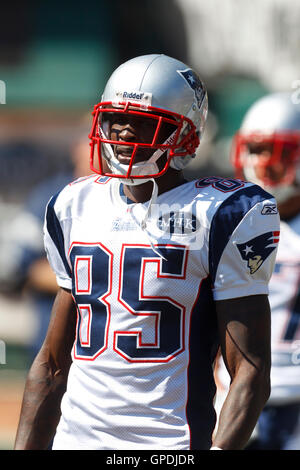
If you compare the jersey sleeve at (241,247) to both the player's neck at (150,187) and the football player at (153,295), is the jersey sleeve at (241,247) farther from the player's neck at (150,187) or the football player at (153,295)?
the player's neck at (150,187)

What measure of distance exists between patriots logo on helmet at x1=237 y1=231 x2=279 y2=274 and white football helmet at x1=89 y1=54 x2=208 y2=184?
0.97ft

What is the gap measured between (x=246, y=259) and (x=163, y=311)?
9.7 inches

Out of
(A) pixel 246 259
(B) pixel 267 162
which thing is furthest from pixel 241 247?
(B) pixel 267 162

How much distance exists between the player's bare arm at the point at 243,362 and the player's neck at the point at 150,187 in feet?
1.25


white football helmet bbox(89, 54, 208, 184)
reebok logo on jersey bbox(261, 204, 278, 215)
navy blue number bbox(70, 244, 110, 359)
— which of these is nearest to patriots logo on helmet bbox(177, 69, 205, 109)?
white football helmet bbox(89, 54, 208, 184)

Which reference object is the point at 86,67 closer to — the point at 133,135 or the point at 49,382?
the point at 133,135

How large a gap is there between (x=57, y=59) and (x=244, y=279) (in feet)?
16.3

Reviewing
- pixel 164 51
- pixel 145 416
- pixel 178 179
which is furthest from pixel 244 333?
pixel 164 51

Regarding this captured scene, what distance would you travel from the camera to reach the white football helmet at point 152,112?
2.34 meters

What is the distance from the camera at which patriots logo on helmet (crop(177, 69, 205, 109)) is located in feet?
8.03

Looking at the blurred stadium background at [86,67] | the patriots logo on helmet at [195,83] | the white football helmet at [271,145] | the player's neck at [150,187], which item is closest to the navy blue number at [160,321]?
the player's neck at [150,187]

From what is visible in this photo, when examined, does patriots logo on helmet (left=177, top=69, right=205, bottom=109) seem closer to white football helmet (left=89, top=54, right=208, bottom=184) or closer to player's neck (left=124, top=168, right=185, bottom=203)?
white football helmet (left=89, top=54, right=208, bottom=184)

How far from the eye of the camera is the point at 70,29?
6855 mm

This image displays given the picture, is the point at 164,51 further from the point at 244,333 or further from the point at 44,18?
the point at 244,333
